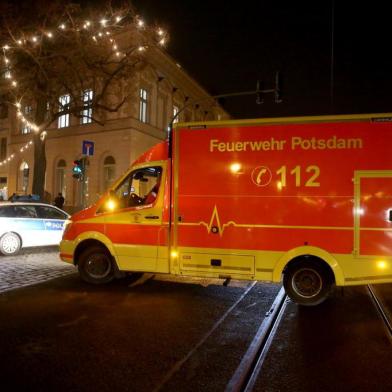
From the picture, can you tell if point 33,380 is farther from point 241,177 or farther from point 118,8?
point 118,8

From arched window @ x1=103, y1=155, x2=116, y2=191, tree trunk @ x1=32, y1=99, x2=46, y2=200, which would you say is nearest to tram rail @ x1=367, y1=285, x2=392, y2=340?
tree trunk @ x1=32, y1=99, x2=46, y2=200

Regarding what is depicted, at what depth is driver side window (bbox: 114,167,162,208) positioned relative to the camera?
7467 millimetres

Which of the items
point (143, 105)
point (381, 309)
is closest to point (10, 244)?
point (381, 309)

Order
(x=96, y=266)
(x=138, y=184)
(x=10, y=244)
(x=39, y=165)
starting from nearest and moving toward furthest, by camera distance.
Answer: (x=96, y=266), (x=138, y=184), (x=10, y=244), (x=39, y=165)

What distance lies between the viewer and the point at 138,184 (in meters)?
8.28

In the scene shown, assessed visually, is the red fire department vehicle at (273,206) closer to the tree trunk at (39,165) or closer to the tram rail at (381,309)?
the tram rail at (381,309)

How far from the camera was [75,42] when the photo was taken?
1847 centimetres

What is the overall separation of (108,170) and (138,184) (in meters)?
20.0

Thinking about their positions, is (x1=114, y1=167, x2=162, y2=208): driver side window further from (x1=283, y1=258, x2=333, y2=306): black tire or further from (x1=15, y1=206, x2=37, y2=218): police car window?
(x1=15, y1=206, x2=37, y2=218): police car window

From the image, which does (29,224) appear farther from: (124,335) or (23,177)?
(23,177)

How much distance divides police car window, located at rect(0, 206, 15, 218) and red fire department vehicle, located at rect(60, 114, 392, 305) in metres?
5.57

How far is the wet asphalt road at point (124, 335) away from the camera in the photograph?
12.6ft

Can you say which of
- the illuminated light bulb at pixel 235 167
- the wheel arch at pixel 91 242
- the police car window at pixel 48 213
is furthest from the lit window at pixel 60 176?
the illuminated light bulb at pixel 235 167

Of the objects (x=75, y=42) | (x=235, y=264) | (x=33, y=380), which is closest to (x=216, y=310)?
(x=235, y=264)
